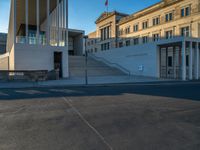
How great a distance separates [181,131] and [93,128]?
236 cm

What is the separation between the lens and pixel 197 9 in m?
31.5

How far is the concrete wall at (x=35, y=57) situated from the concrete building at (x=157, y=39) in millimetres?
11672

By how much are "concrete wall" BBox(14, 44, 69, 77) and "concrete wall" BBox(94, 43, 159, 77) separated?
11271 mm

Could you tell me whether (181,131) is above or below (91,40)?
below

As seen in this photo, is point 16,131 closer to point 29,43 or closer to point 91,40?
point 29,43

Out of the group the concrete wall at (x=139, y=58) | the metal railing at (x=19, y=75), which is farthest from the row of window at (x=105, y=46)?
the metal railing at (x=19, y=75)

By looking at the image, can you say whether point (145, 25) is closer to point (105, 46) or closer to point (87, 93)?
point (105, 46)

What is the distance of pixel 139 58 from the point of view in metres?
26.7

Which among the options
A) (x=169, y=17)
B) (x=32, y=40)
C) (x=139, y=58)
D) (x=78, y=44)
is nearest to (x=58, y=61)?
(x=32, y=40)

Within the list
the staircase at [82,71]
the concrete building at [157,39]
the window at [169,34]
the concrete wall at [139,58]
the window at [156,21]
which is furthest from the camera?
the window at [156,21]

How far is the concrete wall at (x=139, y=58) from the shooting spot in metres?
23.9

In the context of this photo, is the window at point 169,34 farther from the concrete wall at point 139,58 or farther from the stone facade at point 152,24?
the concrete wall at point 139,58

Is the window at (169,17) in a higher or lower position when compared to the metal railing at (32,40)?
higher

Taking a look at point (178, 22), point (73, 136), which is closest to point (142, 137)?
point (73, 136)
